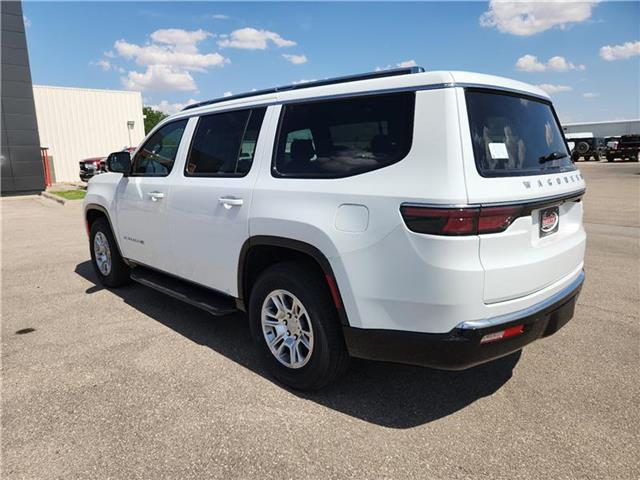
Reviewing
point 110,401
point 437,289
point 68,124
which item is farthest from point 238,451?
point 68,124

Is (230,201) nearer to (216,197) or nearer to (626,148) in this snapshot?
(216,197)

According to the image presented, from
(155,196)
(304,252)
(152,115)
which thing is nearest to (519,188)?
(304,252)

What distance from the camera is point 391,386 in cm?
325

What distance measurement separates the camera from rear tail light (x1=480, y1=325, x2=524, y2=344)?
2430 millimetres

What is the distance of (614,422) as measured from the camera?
2752 millimetres

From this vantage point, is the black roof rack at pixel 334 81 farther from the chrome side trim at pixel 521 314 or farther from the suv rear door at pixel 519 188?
the chrome side trim at pixel 521 314

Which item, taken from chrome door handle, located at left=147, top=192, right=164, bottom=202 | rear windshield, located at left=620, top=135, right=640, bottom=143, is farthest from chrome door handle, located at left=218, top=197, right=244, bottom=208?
rear windshield, located at left=620, top=135, right=640, bottom=143

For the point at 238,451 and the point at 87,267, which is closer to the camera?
the point at 238,451

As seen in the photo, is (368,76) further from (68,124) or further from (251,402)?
(68,124)

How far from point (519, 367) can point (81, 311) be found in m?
Result: 4.24

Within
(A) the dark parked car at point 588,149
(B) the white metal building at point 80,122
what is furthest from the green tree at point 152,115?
(A) the dark parked car at point 588,149

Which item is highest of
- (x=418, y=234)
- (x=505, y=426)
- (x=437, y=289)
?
(x=418, y=234)

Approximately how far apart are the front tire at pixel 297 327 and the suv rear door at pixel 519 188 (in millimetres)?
991

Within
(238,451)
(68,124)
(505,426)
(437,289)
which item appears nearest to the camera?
(437,289)
